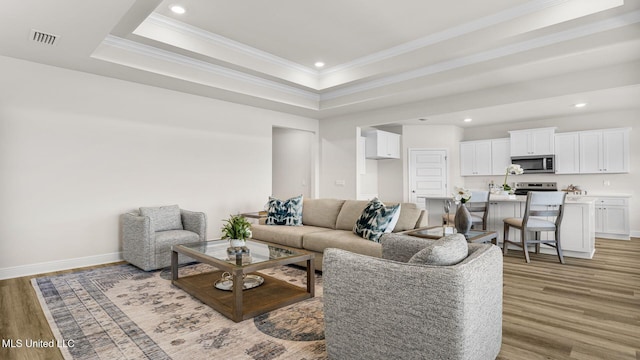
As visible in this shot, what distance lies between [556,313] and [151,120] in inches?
204

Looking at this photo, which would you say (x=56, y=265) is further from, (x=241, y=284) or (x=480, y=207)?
(x=480, y=207)

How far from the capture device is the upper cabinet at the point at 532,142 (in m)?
6.95

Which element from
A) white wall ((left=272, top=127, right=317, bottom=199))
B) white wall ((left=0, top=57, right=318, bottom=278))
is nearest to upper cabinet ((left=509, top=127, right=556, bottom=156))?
white wall ((left=272, top=127, right=317, bottom=199))

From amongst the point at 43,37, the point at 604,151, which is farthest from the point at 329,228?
the point at 604,151

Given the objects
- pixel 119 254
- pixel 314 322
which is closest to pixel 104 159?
pixel 119 254

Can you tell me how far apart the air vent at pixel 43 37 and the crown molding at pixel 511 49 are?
3942 mm

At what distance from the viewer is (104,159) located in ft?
14.0

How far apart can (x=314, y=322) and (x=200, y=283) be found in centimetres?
134

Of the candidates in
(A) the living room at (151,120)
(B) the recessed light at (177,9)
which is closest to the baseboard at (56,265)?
(A) the living room at (151,120)

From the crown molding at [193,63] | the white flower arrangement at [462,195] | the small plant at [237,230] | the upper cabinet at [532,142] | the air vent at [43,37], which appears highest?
the crown molding at [193,63]

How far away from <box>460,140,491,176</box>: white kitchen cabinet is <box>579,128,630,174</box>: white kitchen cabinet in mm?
1751

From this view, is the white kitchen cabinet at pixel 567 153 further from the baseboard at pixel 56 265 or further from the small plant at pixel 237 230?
the baseboard at pixel 56 265

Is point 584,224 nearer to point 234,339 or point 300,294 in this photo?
point 300,294

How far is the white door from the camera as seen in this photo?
304 inches
